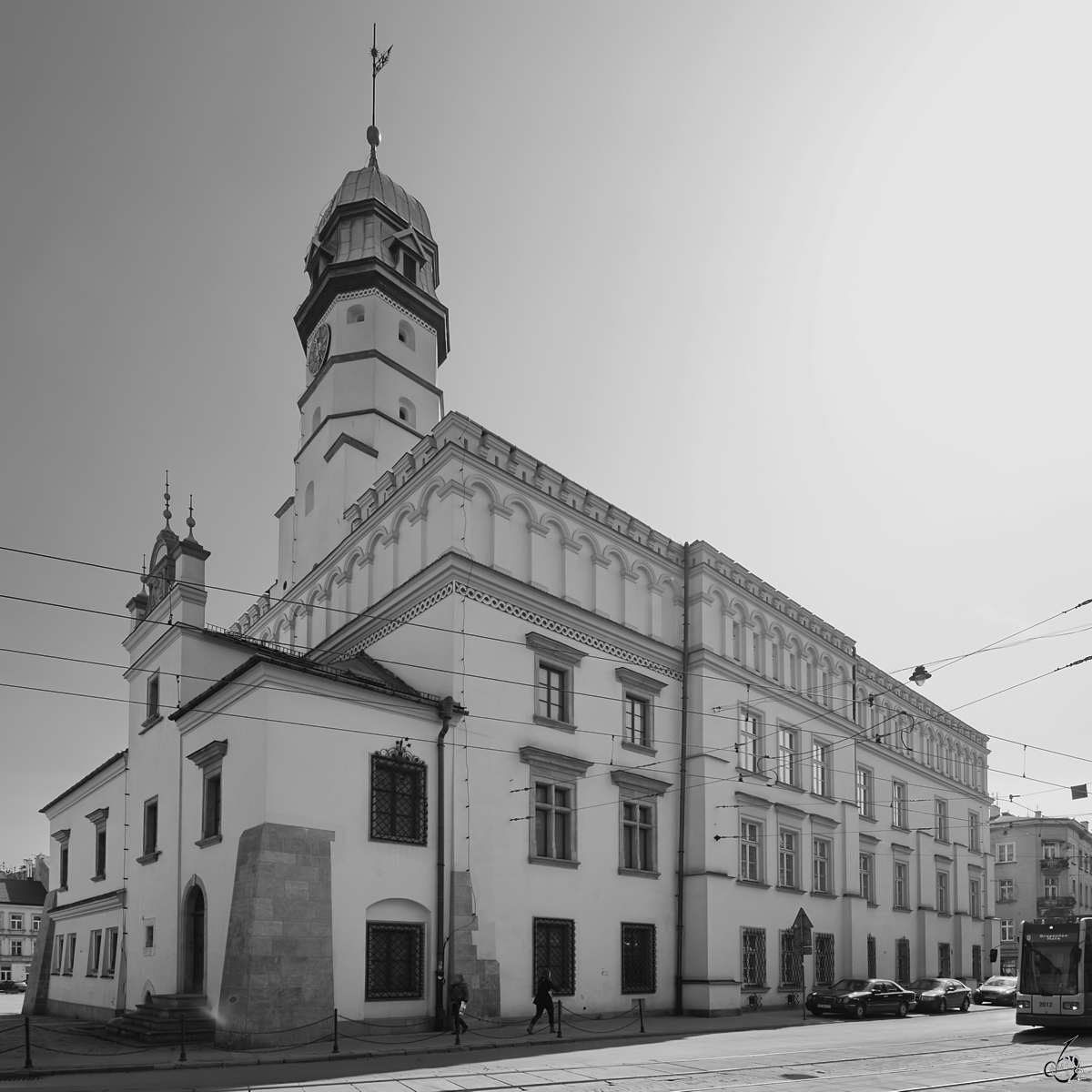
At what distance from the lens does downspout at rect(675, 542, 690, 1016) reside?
2862cm

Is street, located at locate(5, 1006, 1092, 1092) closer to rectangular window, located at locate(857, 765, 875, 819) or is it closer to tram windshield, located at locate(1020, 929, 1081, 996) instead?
tram windshield, located at locate(1020, 929, 1081, 996)

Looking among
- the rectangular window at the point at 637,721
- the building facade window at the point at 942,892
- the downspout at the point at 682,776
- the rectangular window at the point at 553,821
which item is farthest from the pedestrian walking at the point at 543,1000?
the building facade window at the point at 942,892

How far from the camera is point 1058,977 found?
23.8 meters

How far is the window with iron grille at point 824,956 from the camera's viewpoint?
35.0 m

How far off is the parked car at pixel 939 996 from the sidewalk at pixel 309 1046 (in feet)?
30.2

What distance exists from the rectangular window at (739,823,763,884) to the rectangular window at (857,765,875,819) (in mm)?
9559

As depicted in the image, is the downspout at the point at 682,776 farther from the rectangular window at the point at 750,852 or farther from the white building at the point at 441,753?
the rectangular window at the point at 750,852

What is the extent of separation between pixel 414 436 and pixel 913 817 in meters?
27.9

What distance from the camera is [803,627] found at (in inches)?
1490

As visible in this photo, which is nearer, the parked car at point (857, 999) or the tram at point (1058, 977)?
the tram at point (1058, 977)

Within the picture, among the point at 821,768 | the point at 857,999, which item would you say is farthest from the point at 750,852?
the point at 821,768

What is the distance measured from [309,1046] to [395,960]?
296 cm

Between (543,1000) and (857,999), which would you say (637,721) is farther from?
(857,999)

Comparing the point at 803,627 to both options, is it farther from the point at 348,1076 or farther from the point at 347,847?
the point at 348,1076
